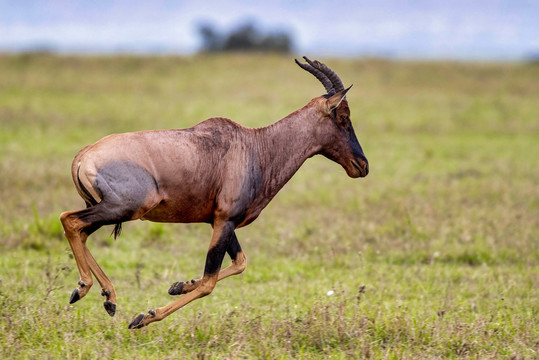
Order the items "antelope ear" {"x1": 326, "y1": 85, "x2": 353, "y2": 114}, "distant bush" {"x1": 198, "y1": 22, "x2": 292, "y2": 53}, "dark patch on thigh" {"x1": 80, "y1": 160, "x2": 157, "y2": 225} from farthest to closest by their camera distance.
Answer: "distant bush" {"x1": 198, "y1": 22, "x2": 292, "y2": 53}, "antelope ear" {"x1": 326, "y1": 85, "x2": 353, "y2": 114}, "dark patch on thigh" {"x1": 80, "y1": 160, "x2": 157, "y2": 225}

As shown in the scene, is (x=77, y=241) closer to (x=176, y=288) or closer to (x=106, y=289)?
(x=106, y=289)

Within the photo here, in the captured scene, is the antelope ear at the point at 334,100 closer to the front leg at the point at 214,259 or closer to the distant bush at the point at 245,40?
the front leg at the point at 214,259

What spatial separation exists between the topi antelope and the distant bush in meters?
56.1

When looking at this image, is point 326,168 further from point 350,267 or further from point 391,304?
point 391,304

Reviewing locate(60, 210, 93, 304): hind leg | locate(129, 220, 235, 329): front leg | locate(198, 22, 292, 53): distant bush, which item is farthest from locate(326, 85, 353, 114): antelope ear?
locate(198, 22, 292, 53): distant bush

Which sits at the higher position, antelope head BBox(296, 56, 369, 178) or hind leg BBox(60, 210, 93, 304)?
antelope head BBox(296, 56, 369, 178)

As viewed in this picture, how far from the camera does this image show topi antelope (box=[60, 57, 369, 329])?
228 inches

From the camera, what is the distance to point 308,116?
6.86m

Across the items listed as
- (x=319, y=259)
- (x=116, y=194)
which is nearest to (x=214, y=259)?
(x=116, y=194)

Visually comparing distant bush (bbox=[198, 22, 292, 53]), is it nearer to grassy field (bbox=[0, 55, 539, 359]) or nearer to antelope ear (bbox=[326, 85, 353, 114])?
grassy field (bbox=[0, 55, 539, 359])

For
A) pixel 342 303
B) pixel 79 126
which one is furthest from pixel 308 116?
pixel 79 126

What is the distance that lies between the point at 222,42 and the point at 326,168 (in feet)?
158

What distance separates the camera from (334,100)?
21.8 feet

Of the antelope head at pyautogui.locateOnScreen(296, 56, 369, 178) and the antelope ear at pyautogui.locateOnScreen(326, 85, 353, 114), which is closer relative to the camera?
the antelope ear at pyautogui.locateOnScreen(326, 85, 353, 114)
